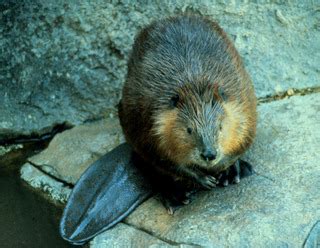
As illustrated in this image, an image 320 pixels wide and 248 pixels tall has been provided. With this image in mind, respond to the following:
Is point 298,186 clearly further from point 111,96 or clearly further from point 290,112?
point 111,96

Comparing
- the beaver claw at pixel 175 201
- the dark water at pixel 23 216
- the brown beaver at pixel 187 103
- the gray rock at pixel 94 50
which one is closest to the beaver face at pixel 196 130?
the brown beaver at pixel 187 103

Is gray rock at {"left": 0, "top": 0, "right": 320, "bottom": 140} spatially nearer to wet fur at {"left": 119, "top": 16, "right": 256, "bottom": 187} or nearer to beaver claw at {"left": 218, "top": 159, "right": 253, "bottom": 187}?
wet fur at {"left": 119, "top": 16, "right": 256, "bottom": 187}

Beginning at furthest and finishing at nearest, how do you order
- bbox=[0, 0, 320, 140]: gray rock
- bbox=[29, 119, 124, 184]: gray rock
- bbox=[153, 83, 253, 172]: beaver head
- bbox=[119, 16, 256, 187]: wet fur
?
1. bbox=[0, 0, 320, 140]: gray rock
2. bbox=[29, 119, 124, 184]: gray rock
3. bbox=[119, 16, 256, 187]: wet fur
4. bbox=[153, 83, 253, 172]: beaver head

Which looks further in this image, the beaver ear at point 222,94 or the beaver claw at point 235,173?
the beaver claw at point 235,173

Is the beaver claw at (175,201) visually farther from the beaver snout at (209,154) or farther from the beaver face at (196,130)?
the beaver snout at (209,154)

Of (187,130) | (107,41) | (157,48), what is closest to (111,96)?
(107,41)

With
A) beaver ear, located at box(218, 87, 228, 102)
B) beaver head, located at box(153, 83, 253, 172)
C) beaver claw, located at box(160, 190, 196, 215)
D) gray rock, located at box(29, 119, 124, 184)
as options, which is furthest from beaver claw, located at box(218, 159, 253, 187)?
gray rock, located at box(29, 119, 124, 184)

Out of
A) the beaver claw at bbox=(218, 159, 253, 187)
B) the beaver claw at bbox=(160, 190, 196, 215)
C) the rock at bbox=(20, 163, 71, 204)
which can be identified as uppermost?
the beaver claw at bbox=(218, 159, 253, 187)
